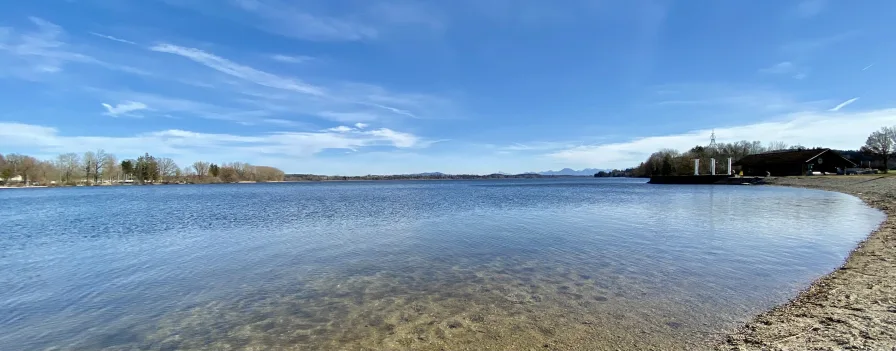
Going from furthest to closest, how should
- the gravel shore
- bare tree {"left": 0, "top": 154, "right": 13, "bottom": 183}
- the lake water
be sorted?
1. bare tree {"left": 0, "top": 154, "right": 13, "bottom": 183}
2. the lake water
3. the gravel shore

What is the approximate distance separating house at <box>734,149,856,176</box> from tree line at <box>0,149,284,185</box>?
518 feet

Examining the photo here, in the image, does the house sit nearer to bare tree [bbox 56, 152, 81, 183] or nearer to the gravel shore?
the gravel shore

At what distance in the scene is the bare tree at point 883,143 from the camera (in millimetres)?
55844

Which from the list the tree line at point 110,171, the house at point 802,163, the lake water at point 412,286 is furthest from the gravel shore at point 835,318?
the tree line at point 110,171

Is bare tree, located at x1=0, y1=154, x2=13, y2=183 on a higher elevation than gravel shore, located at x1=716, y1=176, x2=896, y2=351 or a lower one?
higher

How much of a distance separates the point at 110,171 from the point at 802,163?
539 ft

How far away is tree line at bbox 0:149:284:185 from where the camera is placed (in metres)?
93.4

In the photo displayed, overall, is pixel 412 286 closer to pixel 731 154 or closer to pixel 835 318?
pixel 835 318

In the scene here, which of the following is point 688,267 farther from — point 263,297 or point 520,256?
point 263,297

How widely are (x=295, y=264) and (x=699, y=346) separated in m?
8.53

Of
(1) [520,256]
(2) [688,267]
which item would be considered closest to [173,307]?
(1) [520,256]

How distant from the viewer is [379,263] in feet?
31.4

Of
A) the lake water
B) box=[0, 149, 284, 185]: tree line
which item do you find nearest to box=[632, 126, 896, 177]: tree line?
the lake water

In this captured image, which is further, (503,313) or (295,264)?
(295,264)
